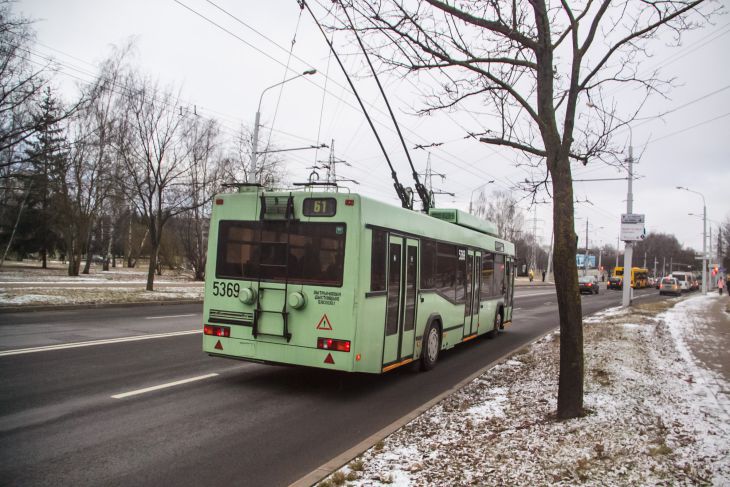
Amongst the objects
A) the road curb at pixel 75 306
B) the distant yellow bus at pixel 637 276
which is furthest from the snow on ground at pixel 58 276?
the distant yellow bus at pixel 637 276

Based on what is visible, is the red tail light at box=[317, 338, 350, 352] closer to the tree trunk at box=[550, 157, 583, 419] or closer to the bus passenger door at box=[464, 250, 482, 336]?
the tree trunk at box=[550, 157, 583, 419]

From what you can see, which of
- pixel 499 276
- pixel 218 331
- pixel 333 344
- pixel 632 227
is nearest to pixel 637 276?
→ pixel 632 227

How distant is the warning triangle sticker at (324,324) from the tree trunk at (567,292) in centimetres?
291

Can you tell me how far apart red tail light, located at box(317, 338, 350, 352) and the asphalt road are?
0.76m

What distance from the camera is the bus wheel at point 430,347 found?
9070mm

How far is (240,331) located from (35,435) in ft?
9.25

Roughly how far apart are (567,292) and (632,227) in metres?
22.4

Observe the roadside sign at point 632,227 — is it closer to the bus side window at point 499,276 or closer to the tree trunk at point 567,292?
the bus side window at point 499,276

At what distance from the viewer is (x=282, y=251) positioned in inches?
282

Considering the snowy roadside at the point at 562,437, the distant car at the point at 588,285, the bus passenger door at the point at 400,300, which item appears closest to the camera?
the snowy roadside at the point at 562,437

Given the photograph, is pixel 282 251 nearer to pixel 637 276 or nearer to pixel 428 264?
pixel 428 264

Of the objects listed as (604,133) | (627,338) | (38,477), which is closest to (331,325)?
(38,477)

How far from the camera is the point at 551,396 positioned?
671 cm

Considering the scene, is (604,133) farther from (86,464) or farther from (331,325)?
(86,464)
